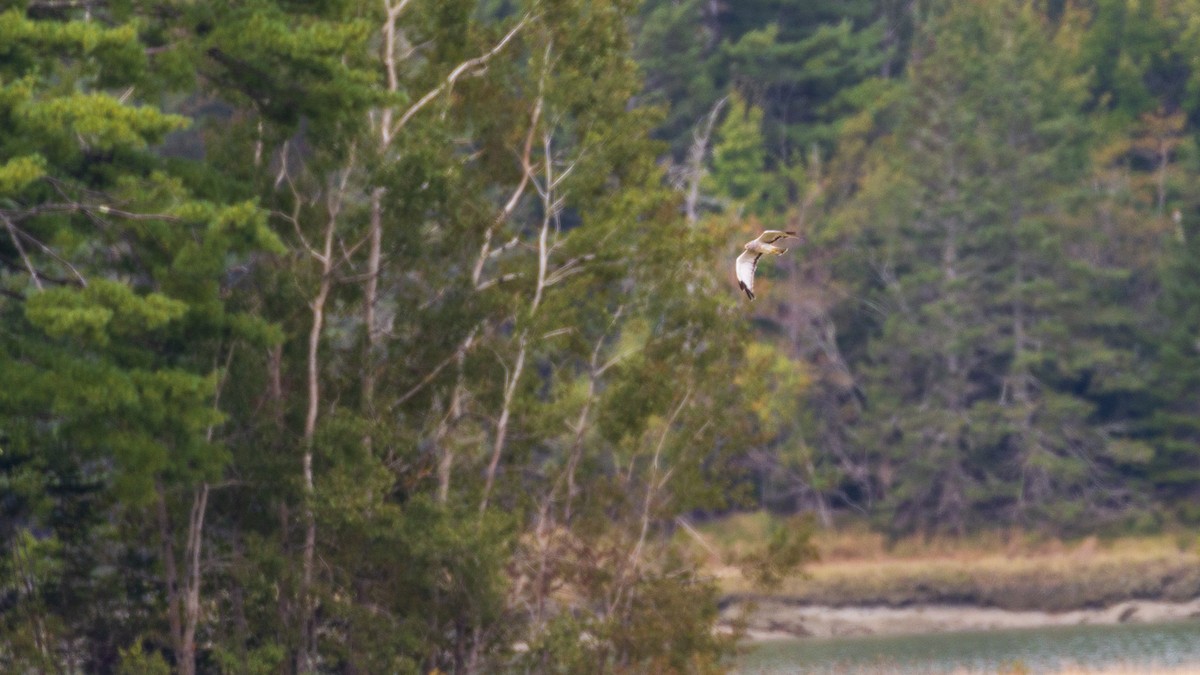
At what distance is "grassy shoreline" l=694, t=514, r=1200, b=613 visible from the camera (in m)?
44.3

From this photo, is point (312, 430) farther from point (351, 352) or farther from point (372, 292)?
point (372, 292)

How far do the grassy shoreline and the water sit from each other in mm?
2188

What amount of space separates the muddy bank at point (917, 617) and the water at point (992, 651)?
106cm

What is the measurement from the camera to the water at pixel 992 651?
1192 inches

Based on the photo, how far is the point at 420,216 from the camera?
20312mm

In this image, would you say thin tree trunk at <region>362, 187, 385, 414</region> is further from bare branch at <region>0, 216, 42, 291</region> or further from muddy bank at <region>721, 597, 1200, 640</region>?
muddy bank at <region>721, 597, 1200, 640</region>

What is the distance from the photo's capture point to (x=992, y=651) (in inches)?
1422

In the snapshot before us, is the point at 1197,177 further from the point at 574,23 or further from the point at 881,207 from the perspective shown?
the point at 574,23

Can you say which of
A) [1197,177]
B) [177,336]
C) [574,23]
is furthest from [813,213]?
[177,336]

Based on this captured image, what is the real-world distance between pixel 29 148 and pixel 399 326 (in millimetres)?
5693

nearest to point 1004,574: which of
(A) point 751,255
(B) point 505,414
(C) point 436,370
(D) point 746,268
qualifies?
(B) point 505,414

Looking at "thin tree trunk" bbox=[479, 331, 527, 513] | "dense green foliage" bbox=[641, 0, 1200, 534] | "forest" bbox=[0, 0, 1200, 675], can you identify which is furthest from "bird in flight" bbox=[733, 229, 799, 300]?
"dense green foliage" bbox=[641, 0, 1200, 534]

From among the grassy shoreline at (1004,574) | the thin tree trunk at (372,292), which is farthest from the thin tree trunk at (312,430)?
the grassy shoreline at (1004,574)

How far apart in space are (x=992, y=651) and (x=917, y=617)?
8646mm
